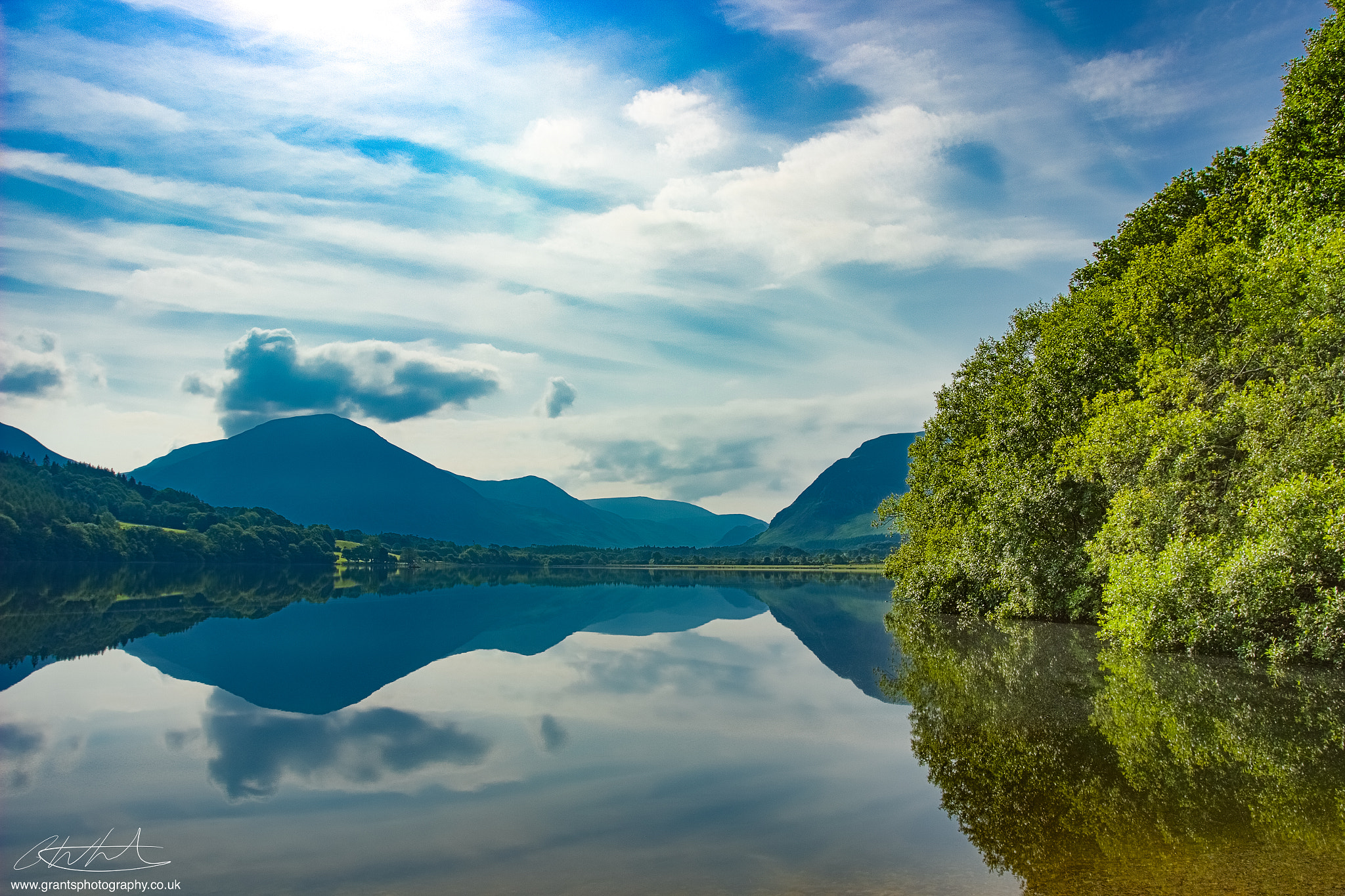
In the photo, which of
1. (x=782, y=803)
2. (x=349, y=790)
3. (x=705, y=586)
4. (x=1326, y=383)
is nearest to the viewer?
(x=782, y=803)

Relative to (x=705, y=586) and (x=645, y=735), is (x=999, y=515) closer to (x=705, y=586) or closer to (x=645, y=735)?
(x=645, y=735)

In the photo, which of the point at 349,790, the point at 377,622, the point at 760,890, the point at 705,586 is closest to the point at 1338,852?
the point at 760,890

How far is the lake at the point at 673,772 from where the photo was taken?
36.0 ft

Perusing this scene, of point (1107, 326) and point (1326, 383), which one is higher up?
point (1107, 326)

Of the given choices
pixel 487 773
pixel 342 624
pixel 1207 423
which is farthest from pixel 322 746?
pixel 342 624

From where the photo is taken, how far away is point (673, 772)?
55.0ft

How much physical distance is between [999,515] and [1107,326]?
12729 mm

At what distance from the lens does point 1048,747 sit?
1689 centimetres
